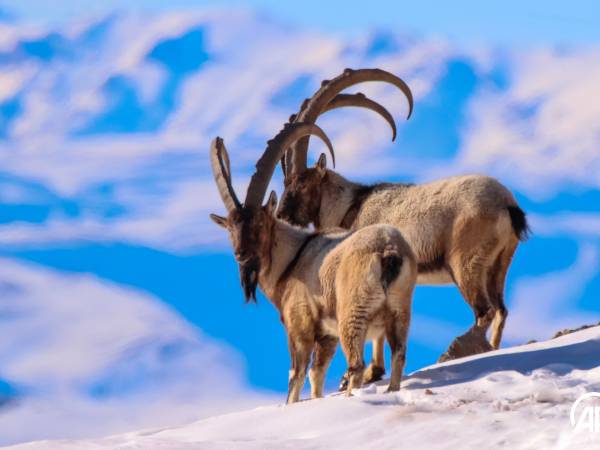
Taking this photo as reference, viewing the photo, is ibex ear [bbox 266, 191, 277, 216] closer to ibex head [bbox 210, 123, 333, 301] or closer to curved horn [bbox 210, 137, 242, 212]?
ibex head [bbox 210, 123, 333, 301]

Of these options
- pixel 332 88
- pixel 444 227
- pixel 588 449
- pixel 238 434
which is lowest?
pixel 588 449

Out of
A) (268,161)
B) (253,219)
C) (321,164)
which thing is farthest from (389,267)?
(321,164)

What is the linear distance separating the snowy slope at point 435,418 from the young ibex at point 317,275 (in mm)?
588

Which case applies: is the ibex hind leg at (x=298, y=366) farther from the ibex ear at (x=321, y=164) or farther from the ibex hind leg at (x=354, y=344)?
the ibex ear at (x=321, y=164)

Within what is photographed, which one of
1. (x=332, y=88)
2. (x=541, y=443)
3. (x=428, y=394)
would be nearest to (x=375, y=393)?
(x=428, y=394)

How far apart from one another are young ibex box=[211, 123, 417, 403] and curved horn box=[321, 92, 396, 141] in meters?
2.08

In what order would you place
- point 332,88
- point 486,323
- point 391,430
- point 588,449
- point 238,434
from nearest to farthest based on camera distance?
point 588,449, point 391,430, point 238,434, point 486,323, point 332,88

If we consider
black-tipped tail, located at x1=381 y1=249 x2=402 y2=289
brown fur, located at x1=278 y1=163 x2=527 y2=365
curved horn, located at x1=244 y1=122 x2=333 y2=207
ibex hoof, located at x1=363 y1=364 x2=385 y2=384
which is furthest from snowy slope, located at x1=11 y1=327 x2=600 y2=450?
curved horn, located at x1=244 y1=122 x2=333 y2=207

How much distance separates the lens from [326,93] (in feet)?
49.6

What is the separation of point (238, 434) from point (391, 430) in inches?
53.0

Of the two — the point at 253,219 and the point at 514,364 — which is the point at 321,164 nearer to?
the point at 253,219

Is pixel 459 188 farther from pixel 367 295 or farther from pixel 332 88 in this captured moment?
pixel 367 295

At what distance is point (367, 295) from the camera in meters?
10.7

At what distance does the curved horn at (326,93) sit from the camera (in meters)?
15.1
